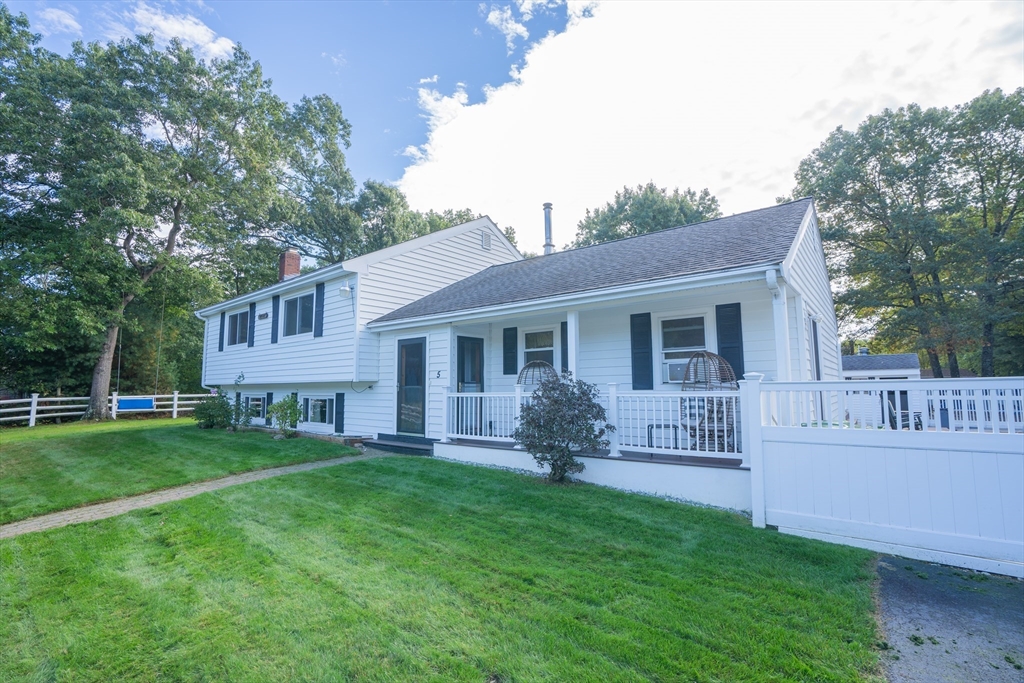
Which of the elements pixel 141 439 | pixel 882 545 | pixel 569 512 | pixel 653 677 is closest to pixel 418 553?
pixel 569 512

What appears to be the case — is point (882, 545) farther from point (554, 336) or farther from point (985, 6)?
point (985, 6)

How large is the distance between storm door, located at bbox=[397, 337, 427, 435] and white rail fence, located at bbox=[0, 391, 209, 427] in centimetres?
1201

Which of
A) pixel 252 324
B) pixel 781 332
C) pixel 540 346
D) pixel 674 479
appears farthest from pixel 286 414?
pixel 781 332

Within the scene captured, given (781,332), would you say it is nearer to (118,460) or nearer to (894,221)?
(118,460)

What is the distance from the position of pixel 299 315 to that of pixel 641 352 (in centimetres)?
904

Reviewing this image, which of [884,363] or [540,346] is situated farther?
[884,363]

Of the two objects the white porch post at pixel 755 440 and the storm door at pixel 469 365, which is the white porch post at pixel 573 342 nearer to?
the storm door at pixel 469 365

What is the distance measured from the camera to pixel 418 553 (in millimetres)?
4062

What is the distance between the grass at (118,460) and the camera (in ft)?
21.4

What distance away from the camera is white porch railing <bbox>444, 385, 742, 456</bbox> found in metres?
5.78

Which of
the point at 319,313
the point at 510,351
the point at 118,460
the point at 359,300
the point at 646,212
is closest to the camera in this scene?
the point at 118,460

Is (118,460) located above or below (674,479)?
below

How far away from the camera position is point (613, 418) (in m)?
6.51

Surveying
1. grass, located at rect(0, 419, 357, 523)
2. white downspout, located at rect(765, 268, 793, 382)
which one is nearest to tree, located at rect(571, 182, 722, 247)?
white downspout, located at rect(765, 268, 793, 382)
